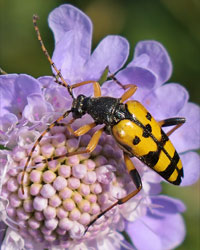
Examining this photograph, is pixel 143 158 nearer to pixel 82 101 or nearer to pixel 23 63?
pixel 82 101

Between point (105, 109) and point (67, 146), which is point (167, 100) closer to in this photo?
point (105, 109)

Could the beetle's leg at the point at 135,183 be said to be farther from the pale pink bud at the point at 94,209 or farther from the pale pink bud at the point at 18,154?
the pale pink bud at the point at 18,154

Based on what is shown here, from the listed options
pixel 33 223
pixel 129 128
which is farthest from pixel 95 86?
pixel 33 223

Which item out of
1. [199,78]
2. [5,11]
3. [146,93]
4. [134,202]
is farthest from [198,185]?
[5,11]

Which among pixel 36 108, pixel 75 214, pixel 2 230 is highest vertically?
pixel 36 108

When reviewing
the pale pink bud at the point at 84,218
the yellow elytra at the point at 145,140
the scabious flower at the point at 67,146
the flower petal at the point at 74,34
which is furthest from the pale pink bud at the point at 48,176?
the flower petal at the point at 74,34

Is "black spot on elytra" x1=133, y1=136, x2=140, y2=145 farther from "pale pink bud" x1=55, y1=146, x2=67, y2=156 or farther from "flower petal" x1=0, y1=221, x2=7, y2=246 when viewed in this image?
"flower petal" x1=0, y1=221, x2=7, y2=246
